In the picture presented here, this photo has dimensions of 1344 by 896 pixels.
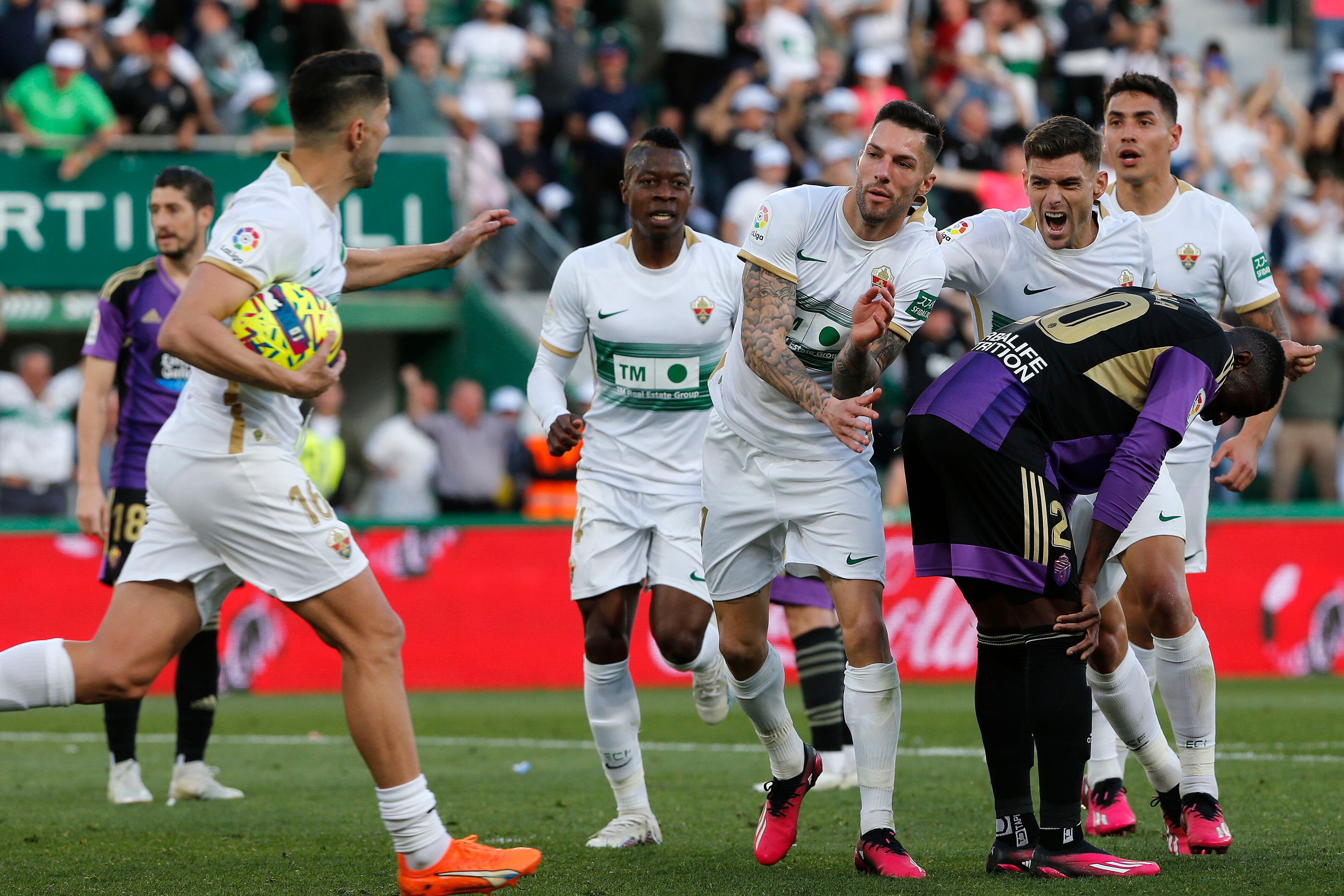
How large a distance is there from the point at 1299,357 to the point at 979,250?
50.5 inches

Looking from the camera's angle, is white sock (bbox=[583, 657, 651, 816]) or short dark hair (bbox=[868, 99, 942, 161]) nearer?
short dark hair (bbox=[868, 99, 942, 161])

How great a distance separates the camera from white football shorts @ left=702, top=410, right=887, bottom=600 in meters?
5.98

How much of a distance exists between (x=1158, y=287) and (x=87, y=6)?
1315cm

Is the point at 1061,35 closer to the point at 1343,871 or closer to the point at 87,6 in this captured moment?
the point at 87,6

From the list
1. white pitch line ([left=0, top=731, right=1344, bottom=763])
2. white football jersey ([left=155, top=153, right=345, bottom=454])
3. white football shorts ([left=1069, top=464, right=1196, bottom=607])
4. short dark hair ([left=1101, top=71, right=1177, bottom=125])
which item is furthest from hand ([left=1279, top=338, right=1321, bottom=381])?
white football jersey ([left=155, top=153, right=345, bottom=454])

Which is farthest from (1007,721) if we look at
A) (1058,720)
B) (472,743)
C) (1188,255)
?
(472,743)

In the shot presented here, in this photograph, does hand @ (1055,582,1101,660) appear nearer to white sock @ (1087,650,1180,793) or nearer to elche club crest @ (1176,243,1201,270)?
white sock @ (1087,650,1180,793)

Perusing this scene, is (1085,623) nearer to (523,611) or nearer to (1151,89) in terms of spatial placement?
(1151,89)

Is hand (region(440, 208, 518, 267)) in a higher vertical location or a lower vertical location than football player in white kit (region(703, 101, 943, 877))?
higher

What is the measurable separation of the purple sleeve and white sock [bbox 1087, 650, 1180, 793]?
4731 millimetres

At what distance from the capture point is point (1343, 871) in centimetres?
545

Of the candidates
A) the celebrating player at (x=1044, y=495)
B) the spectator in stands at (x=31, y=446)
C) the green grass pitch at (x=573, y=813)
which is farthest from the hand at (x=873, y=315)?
the spectator in stands at (x=31, y=446)

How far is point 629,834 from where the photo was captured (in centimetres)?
658

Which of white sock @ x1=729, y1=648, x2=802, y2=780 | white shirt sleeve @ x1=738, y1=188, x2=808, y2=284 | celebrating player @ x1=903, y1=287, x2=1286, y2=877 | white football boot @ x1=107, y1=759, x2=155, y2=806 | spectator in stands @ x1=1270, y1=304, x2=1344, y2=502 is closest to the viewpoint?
celebrating player @ x1=903, y1=287, x2=1286, y2=877
